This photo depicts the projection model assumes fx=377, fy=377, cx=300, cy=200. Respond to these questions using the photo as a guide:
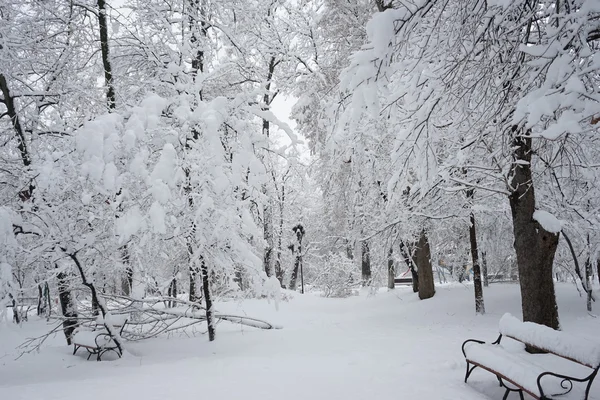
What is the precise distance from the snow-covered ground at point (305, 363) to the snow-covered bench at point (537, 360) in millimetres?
433

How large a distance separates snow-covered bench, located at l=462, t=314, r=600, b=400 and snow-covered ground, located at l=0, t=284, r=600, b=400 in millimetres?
433

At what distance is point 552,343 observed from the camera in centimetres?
403

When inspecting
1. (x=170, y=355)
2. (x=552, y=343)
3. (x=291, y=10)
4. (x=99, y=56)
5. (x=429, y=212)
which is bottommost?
(x=170, y=355)

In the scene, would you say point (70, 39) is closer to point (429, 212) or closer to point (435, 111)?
point (435, 111)

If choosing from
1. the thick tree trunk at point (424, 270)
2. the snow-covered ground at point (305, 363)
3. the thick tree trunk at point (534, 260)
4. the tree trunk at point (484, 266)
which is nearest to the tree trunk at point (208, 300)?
the snow-covered ground at point (305, 363)

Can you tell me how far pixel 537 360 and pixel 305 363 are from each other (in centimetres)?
315

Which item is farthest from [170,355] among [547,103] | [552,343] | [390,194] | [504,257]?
[504,257]

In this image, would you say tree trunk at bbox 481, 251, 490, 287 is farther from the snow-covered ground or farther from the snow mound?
the snow mound

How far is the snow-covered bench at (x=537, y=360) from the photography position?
3557 millimetres

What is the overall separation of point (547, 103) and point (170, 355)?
7.11 metres

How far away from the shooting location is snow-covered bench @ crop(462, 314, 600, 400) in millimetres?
3557

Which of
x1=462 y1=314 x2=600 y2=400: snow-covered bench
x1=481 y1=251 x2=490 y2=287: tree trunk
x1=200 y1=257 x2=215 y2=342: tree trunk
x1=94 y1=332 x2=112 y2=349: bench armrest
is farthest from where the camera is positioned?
x1=481 y1=251 x2=490 y2=287: tree trunk

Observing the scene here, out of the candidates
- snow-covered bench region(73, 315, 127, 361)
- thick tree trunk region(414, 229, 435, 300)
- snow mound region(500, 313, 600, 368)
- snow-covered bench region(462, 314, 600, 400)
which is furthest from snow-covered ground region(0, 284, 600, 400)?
thick tree trunk region(414, 229, 435, 300)

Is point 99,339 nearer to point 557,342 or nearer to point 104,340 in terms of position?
point 104,340
